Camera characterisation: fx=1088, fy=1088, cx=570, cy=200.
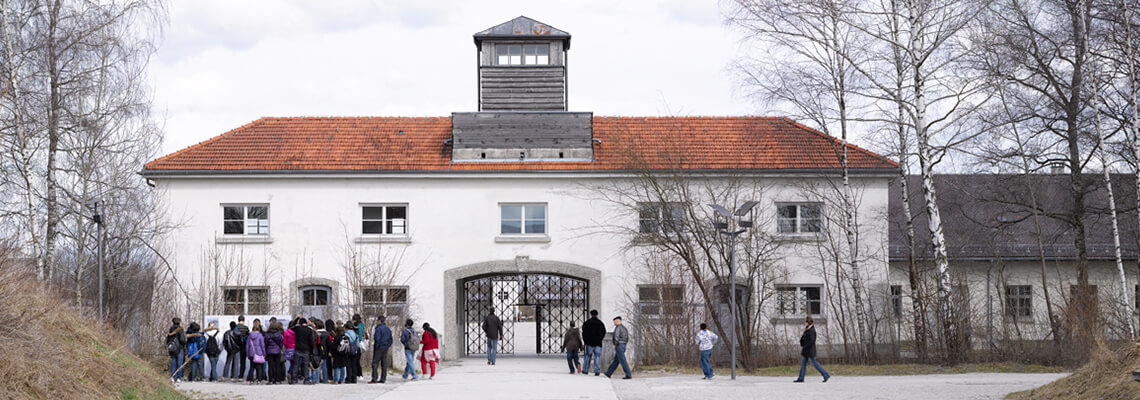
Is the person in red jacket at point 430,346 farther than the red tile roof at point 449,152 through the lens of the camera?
No

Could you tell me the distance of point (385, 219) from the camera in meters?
29.9

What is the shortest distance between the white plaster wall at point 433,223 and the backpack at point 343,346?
7.85 m

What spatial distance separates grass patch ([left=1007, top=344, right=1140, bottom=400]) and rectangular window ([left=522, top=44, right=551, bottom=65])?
18922mm

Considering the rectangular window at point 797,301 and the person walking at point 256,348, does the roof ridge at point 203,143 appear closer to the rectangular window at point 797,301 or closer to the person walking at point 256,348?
the person walking at point 256,348

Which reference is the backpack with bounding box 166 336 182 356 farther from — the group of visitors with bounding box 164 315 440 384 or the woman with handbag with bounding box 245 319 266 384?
the woman with handbag with bounding box 245 319 266 384

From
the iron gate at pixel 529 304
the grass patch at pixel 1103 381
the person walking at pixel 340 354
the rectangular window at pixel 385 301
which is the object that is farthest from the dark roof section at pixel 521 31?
the grass patch at pixel 1103 381

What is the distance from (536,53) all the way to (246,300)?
424 inches

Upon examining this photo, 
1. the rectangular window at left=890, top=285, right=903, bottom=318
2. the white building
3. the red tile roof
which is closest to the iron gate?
the white building

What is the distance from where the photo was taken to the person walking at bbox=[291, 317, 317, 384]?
21391 mm

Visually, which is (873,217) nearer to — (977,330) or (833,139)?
(833,139)

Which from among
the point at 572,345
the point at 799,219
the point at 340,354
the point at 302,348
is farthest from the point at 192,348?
the point at 799,219

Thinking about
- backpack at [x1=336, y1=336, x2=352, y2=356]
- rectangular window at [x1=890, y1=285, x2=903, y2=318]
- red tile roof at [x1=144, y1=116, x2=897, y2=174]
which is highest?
red tile roof at [x1=144, y1=116, x2=897, y2=174]

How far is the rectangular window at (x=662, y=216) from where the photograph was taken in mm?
26625

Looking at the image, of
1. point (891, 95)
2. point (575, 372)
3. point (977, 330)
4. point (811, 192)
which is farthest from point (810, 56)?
point (575, 372)
